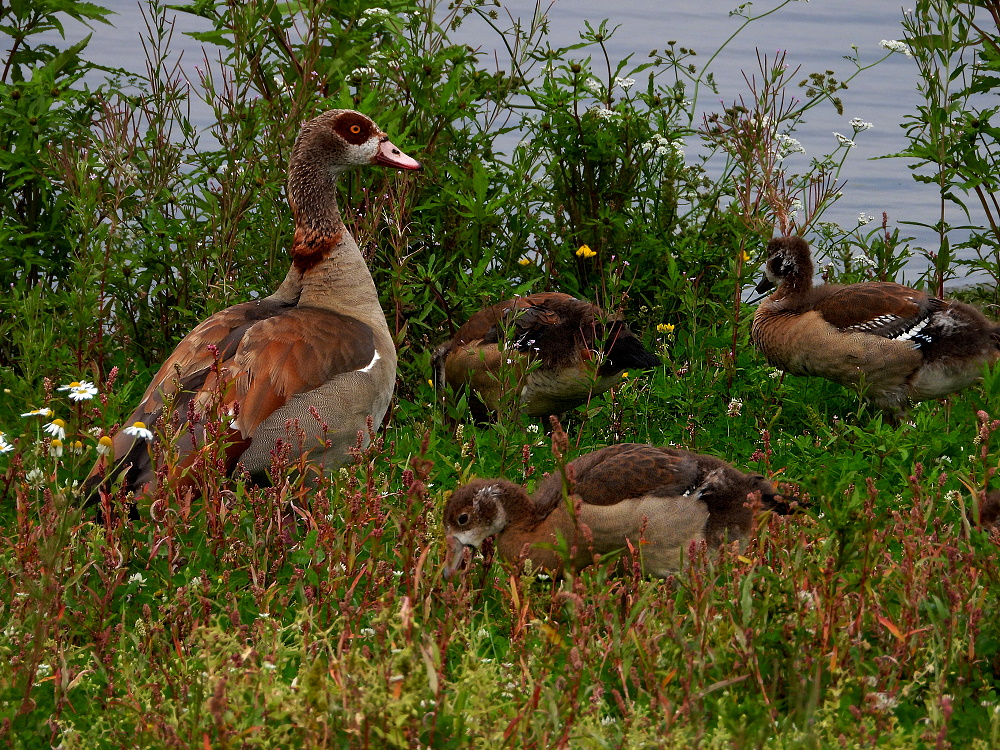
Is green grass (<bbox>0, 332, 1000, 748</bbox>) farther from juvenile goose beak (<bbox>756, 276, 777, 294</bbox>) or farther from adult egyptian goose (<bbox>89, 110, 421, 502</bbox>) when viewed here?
juvenile goose beak (<bbox>756, 276, 777, 294</bbox>)

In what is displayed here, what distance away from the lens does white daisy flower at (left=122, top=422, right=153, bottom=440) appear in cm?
464

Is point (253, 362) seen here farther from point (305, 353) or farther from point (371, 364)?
point (371, 364)

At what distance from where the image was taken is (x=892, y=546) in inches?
217

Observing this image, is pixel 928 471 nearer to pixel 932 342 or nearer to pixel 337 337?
pixel 932 342

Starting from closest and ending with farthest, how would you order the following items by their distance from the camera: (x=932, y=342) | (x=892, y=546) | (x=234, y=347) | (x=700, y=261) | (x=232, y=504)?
1. (x=232, y=504)
2. (x=892, y=546)
3. (x=234, y=347)
4. (x=932, y=342)
5. (x=700, y=261)

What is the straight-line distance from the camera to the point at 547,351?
750cm

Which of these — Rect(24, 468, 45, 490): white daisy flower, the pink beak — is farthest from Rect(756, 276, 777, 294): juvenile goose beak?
Rect(24, 468, 45, 490): white daisy flower

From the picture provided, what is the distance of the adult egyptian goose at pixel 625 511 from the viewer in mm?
4965

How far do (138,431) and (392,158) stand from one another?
2.71 meters

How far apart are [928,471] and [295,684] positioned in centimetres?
416

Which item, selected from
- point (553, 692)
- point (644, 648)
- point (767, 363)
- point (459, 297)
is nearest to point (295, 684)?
point (553, 692)

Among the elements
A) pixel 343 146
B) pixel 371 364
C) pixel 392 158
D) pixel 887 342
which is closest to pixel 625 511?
pixel 371 364

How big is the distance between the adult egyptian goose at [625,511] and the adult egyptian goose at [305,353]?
718 millimetres

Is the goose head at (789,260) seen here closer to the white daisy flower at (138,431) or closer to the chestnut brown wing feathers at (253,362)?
the chestnut brown wing feathers at (253,362)
